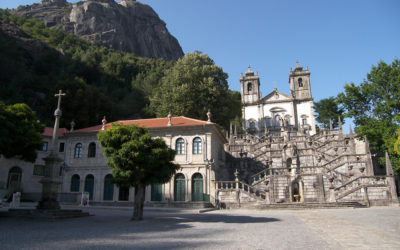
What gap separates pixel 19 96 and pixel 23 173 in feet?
55.6

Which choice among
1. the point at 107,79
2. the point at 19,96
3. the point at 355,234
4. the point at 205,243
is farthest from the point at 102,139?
the point at 107,79

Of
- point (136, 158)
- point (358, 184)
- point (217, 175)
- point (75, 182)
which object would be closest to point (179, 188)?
point (217, 175)

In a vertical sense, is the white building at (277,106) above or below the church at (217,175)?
above

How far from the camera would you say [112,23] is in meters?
97.9

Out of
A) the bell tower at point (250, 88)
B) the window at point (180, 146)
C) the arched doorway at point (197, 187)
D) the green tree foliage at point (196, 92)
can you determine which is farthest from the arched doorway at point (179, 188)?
the bell tower at point (250, 88)

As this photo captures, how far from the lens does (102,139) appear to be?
13.4 m

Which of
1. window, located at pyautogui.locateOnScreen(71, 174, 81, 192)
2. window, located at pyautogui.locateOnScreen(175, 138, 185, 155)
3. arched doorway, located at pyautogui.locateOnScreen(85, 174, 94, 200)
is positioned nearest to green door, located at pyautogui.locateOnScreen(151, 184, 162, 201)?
window, located at pyautogui.locateOnScreen(175, 138, 185, 155)

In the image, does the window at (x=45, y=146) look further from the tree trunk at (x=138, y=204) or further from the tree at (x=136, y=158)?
the tree trunk at (x=138, y=204)

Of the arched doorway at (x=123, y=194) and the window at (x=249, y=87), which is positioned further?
the window at (x=249, y=87)

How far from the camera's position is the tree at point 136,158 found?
41.7ft

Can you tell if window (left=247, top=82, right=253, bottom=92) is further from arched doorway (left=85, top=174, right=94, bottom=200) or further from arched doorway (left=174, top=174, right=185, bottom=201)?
arched doorway (left=85, top=174, right=94, bottom=200)

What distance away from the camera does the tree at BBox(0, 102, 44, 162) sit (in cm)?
1603

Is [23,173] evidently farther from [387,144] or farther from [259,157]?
[387,144]

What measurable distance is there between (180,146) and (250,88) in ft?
132
